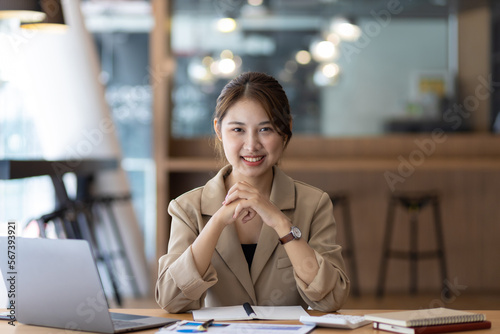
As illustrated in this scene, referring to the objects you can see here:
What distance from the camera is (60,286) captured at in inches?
56.7

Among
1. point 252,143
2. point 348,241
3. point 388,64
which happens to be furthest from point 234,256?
point 388,64

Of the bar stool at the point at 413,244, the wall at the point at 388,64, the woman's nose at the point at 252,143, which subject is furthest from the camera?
the wall at the point at 388,64

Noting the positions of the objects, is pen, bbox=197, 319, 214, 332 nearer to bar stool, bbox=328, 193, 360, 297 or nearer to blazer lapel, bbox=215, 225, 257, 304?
blazer lapel, bbox=215, 225, 257, 304

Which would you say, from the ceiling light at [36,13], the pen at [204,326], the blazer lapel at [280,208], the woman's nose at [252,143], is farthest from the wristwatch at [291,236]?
the ceiling light at [36,13]

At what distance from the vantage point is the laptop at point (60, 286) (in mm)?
1398

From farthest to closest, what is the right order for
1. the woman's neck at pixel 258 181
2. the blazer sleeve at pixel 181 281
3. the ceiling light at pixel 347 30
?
the ceiling light at pixel 347 30 → the woman's neck at pixel 258 181 → the blazer sleeve at pixel 181 281

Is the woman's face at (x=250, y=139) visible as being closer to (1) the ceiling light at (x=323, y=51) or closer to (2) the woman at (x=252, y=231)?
(2) the woman at (x=252, y=231)

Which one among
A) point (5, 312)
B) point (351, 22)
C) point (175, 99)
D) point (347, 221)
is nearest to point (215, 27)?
point (175, 99)

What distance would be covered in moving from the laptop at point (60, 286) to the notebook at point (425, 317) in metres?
0.48

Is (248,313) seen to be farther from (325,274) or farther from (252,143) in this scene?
(252,143)

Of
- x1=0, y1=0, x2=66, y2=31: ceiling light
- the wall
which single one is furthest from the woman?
the wall

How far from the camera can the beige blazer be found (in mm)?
1761

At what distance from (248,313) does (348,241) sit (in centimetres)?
385

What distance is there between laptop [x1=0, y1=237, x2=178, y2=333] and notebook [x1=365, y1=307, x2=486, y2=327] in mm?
484
